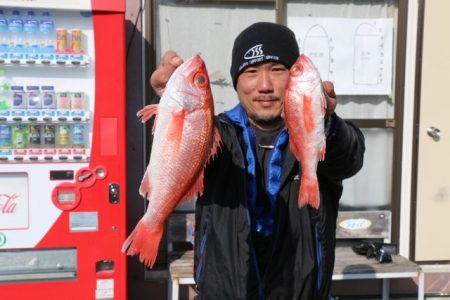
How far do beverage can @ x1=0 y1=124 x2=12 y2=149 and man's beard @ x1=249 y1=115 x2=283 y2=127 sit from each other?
2.13 meters

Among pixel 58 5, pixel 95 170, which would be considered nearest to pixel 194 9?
pixel 58 5

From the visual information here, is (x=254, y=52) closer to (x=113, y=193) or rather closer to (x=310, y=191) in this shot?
(x=310, y=191)

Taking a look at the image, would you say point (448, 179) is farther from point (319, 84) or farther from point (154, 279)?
point (319, 84)

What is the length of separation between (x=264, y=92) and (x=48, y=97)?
2.05 metres

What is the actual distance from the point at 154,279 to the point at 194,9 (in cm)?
246

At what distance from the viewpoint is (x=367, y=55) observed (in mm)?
4789

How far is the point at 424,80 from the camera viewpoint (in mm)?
4809

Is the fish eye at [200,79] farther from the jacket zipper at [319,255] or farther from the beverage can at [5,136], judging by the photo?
the beverage can at [5,136]

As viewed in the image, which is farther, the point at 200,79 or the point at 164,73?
the point at 164,73

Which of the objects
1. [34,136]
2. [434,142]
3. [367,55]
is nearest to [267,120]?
[34,136]

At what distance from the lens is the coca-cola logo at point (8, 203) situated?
3693 mm

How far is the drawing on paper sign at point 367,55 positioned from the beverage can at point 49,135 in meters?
2.76

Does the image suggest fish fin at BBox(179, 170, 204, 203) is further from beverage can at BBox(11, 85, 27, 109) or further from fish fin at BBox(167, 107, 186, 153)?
beverage can at BBox(11, 85, 27, 109)

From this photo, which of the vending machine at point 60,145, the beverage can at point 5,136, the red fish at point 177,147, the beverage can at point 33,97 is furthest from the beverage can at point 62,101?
the red fish at point 177,147
